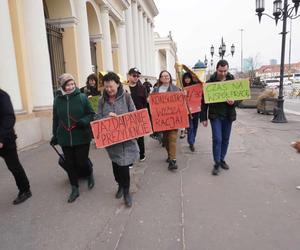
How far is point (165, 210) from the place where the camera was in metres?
3.76

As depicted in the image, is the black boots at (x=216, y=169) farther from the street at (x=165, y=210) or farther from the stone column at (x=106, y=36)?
the stone column at (x=106, y=36)

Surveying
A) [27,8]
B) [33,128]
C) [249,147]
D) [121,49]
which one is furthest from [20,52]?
[121,49]

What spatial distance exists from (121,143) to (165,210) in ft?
3.26

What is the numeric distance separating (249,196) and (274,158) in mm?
2285

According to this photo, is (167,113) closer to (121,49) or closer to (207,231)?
(207,231)

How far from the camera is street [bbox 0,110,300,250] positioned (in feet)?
10.2

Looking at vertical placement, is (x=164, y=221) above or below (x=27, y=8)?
below

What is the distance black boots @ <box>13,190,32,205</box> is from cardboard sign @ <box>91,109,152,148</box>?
1.35m

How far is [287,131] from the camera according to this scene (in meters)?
9.50

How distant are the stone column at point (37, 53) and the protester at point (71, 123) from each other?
4.65 metres

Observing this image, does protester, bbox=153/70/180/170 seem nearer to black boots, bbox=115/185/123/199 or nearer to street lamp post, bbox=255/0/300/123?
black boots, bbox=115/185/123/199

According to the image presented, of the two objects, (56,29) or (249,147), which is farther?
(56,29)

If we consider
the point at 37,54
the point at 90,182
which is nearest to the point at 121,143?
the point at 90,182

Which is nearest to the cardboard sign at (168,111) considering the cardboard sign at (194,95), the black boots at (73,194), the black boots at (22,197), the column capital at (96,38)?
the cardboard sign at (194,95)
